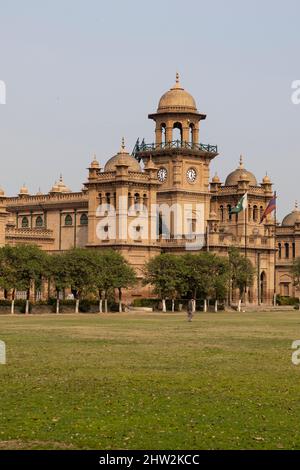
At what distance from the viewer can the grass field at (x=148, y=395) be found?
2116 centimetres

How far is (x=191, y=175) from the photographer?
12150 centimetres

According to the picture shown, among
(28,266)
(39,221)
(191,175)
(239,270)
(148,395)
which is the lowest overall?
(148,395)

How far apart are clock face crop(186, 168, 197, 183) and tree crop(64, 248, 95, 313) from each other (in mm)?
29749

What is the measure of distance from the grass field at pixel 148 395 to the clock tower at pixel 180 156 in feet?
245

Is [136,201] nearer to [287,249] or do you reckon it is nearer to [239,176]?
[239,176]

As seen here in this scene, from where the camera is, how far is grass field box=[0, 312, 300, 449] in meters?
21.2

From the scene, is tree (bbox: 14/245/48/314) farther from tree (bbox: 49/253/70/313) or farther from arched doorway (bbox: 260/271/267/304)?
arched doorway (bbox: 260/271/267/304)

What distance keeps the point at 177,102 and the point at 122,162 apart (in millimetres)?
15031

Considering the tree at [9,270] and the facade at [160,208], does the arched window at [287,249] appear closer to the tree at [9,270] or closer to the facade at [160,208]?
the facade at [160,208]

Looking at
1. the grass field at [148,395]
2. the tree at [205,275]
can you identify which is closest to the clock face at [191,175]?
the tree at [205,275]

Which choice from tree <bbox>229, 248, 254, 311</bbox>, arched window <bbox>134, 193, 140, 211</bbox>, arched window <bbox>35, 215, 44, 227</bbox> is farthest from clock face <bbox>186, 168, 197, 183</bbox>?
arched window <bbox>35, 215, 44, 227</bbox>

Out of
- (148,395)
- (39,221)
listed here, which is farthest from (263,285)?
(148,395)

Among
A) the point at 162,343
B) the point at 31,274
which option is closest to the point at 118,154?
the point at 31,274
